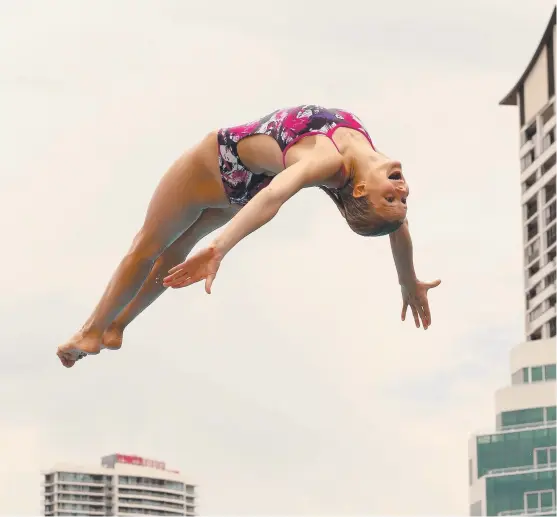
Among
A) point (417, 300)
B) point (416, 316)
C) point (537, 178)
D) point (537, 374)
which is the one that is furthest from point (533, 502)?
point (417, 300)

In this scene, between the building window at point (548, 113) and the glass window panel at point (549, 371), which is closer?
the glass window panel at point (549, 371)

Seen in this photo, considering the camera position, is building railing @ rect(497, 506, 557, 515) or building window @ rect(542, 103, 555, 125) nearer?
building railing @ rect(497, 506, 557, 515)

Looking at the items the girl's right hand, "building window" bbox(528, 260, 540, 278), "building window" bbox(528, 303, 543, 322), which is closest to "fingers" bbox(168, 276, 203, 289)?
the girl's right hand

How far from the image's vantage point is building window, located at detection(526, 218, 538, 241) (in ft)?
288

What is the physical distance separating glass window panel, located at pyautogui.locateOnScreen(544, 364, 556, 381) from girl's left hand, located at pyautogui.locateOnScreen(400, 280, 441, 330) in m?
59.7

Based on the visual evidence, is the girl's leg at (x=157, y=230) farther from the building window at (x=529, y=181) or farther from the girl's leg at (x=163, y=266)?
the building window at (x=529, y=181)

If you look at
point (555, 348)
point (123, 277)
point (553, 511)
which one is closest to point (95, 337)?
point (123, 277)

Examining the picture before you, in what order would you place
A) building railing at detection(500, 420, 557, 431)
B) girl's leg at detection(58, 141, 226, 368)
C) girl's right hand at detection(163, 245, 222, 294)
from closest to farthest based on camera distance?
1. girl's right hand at detection(163, 245, 222, 294)
2. girl's leg at detection(58, 141, 226, 368)
3. building railing at detection(500, 420, 557, 431)

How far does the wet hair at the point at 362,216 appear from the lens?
1191 centimetres

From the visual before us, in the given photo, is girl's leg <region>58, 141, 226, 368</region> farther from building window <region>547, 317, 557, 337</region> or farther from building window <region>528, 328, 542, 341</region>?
building window <region>528, 328, 542, 341</region>

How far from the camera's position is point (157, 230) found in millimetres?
12883

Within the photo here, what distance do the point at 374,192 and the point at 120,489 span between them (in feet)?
287

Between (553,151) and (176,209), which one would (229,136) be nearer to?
(176,209)

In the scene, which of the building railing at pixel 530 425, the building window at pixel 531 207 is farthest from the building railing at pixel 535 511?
the building window at pixel 531 207
